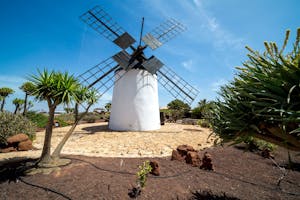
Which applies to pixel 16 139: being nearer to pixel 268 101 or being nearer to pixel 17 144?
pixel 17 144

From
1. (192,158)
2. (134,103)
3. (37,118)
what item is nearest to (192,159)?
(192,158)

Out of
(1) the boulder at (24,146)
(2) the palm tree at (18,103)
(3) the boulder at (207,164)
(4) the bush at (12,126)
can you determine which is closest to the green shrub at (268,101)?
(3) the boulder at (207,164)

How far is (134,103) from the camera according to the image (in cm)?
1156

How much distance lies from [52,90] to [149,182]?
3.39 metres

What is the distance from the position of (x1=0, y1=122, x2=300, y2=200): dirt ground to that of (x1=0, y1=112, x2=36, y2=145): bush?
2860mm

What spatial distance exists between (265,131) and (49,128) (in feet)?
16.7

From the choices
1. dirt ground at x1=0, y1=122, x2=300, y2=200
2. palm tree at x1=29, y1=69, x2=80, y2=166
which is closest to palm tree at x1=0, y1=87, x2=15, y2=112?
dirt ground at x1=0, y1=122, x2=300, y2=200

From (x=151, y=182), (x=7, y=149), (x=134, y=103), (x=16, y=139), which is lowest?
(x=151, y=182)

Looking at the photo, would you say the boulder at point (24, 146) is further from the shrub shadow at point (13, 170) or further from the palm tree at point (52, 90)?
the palm tree at point (52, 90)

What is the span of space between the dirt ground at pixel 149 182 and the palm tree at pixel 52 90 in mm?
892

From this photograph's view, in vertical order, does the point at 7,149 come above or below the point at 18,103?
below

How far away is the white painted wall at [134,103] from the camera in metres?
11.5

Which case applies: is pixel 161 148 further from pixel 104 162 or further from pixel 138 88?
pixel 138 88

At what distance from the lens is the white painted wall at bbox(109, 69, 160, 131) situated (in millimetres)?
11500
